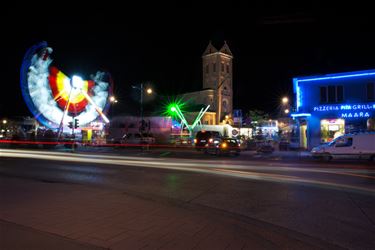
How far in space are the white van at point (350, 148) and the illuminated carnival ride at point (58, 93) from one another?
3107 cm

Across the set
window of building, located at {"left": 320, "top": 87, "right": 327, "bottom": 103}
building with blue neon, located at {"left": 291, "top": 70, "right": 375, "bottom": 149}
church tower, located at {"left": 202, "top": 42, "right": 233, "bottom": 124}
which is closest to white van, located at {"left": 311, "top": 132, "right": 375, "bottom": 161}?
building with blue neon, located at {"left": 291, "top": 70, "right": 375, "bottom": 149}

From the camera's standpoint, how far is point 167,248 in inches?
206

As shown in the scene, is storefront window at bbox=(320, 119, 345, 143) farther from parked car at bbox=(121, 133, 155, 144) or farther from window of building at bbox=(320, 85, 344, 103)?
parked car at bbox=(121, 133, 155, 144)

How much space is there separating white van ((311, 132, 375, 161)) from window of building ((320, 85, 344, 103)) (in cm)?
1007

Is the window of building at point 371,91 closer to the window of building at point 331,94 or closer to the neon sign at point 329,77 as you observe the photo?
the neon sign at point 329,77

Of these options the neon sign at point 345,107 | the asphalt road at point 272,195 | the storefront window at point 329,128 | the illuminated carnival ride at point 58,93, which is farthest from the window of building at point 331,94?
the illuminated carnival ride at point 58,93

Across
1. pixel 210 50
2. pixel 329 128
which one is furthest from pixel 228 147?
pixel 210 50

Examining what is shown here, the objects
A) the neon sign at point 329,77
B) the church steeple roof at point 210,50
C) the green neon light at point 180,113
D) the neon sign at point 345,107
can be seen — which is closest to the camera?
the neon sign at point 345,107

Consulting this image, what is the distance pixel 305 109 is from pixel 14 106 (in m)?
76.4

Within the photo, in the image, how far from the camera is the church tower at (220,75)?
77.5m

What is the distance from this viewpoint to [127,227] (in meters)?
6.22

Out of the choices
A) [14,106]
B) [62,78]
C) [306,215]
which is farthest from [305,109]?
[14,106]

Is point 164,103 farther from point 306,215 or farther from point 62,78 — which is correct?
point 306,215

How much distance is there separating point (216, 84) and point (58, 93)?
39.7 metres
